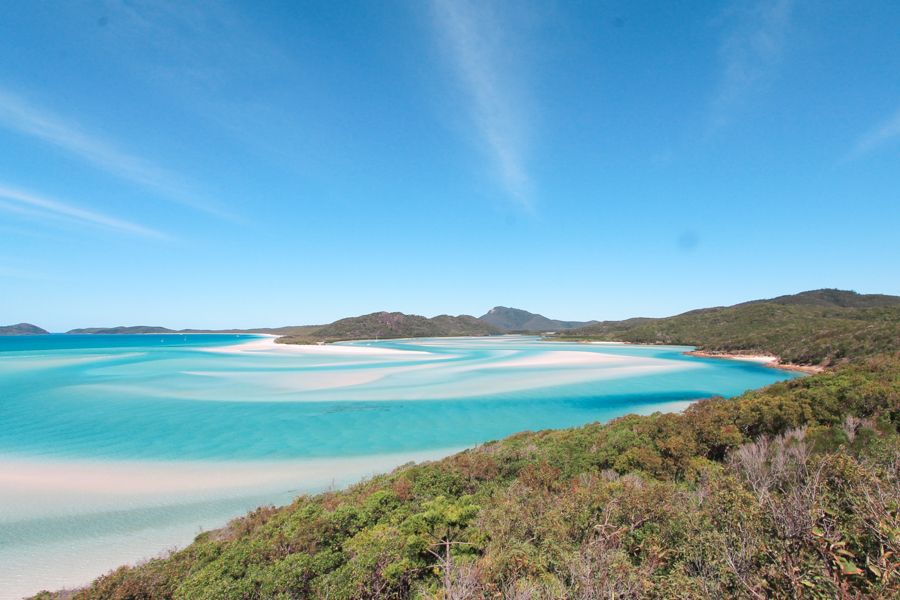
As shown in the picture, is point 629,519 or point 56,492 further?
point 56,492

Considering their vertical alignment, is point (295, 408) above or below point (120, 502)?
above

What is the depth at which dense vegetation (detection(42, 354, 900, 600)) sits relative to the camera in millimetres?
3906

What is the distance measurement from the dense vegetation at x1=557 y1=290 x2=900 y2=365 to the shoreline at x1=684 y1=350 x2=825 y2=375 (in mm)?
1137

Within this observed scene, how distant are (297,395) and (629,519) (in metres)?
28.8

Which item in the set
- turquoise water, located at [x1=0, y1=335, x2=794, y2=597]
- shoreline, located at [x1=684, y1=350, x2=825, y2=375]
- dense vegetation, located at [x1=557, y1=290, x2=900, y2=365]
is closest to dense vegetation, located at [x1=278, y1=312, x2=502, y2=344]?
dense vegetation, located at [x1=557, y1=290, x2=900, y2=365]

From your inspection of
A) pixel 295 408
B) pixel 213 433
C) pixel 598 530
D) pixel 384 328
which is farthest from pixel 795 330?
pixel 384 328

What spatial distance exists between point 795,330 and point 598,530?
8266 centimetres

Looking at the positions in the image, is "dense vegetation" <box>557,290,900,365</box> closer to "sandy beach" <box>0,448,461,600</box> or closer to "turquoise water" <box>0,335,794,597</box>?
"turquoise water" <box>0,335,794,597</box>

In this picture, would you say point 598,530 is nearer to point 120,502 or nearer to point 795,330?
point 120,502

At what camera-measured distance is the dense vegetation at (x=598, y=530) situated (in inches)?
154

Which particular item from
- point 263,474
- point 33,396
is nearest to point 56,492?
point 263,474

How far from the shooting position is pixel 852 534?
3959 millimetres

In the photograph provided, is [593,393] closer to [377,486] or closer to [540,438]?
[540,438]

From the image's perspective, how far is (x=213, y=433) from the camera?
20.1 meters
